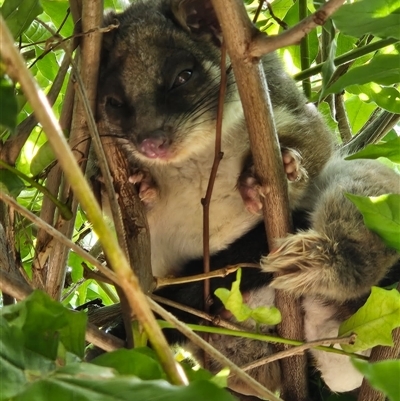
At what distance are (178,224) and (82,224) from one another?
0.49 m

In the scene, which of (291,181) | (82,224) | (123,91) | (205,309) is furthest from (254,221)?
(82,224)

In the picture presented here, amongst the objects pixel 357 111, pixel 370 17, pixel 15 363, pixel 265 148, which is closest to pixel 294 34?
pixel 370 17

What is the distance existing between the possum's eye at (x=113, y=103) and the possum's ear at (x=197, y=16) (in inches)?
13.8

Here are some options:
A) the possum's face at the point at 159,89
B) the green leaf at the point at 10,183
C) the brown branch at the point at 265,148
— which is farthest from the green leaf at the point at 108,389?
the possum's face at the point at 159,89

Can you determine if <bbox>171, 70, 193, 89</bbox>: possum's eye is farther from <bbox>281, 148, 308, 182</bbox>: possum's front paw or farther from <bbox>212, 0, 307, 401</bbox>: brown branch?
<bbox>212, 0, 307, 401</bbox>: brown branch

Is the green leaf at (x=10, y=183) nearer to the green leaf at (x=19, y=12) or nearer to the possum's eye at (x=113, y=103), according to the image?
the green leaf at (x=19, y=12)

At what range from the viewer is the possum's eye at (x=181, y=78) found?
200 centimetres

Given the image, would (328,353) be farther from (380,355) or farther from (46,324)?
(46,324)

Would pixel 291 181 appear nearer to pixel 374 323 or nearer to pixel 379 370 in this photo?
pixel 374 323

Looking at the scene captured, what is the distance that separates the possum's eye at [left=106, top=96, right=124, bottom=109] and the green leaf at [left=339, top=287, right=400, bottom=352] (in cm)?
99

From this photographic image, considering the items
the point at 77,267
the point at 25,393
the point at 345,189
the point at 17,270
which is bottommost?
the point at 77,267

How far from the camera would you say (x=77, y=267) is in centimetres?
236

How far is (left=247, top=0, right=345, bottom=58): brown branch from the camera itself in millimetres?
1100

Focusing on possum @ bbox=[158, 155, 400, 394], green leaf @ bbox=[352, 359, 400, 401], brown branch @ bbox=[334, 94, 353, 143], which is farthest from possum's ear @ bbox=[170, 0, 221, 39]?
green leaf @ bbox=[352, 359, 400, 401]
